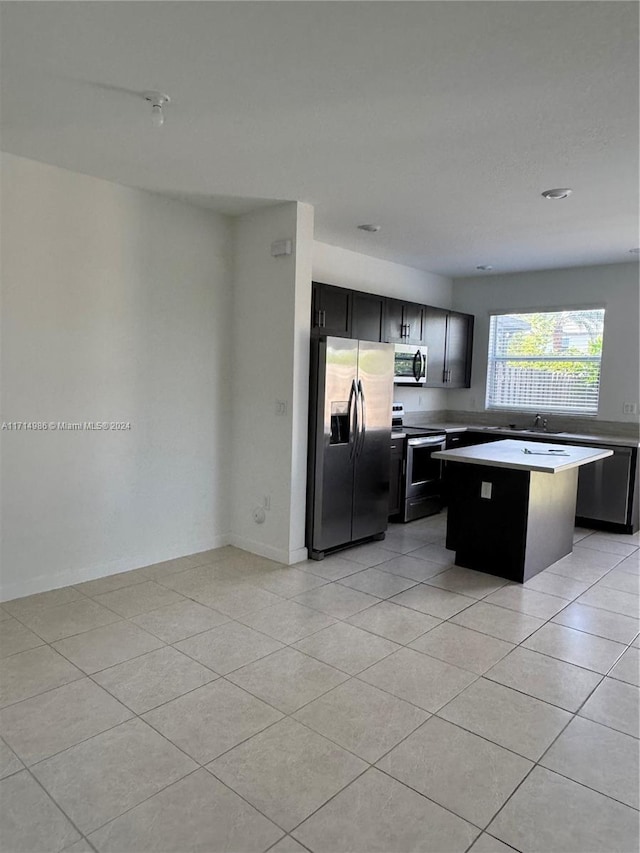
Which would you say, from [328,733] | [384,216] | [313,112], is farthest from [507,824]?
[384,216]

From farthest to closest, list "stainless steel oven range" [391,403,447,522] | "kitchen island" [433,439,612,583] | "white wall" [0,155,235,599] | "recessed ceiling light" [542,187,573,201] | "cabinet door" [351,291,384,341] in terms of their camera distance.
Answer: "stainless steel oven range" [391,403,447,522]
"cabinet door" [351,291,384,341]
"kitchen island" [433,439,612,583]
"recessed ceiling light" [542,187,573,201]
"white wall" [0,155,235,599]

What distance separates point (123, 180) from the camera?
3.78 m

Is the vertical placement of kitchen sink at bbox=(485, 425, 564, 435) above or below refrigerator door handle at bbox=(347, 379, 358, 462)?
below

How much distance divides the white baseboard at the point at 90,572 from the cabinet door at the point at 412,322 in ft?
9.28

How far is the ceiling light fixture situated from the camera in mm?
2549

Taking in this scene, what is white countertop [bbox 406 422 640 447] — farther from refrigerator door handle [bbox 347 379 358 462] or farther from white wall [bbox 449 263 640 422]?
refrigerator door handle [bbox 347 379 358 462]

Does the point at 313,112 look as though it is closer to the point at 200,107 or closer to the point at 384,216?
the point at 200,107

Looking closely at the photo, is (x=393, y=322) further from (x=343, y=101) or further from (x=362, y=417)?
(x=343, y=101)

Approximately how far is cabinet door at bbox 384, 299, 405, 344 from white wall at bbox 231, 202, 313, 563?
1.52 metres

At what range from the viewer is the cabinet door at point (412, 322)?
19.2ft

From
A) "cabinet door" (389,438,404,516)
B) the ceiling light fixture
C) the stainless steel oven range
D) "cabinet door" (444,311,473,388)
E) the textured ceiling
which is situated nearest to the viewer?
the textured ceiling

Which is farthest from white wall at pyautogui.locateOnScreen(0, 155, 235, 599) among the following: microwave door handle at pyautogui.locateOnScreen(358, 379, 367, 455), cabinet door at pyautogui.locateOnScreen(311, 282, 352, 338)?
microwave door handle at pyautogui.locateOnScreen(358, 379, 367, 455)

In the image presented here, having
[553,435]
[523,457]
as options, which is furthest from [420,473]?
[523,457]

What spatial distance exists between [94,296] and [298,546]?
232 cm
